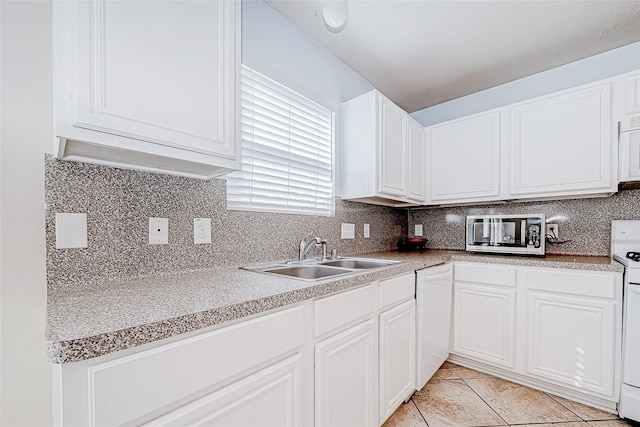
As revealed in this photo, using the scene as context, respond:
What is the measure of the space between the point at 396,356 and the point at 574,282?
4.00ft

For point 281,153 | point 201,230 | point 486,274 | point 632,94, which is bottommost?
point 486,274

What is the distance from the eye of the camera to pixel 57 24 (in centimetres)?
78

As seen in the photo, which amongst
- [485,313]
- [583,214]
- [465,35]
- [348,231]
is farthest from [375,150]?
[583,214]

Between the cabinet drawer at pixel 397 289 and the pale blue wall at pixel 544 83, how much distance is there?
1966mm

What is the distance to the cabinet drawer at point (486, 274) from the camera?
2.01 metres

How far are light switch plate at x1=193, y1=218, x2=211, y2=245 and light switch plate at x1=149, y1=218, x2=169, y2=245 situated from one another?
0.12 metres

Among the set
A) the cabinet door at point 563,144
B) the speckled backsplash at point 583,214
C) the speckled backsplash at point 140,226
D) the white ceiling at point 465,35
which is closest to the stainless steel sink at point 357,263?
the speckled backsplash at point 140,226

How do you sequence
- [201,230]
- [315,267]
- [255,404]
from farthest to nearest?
[315,267], [201,230], [255,404]

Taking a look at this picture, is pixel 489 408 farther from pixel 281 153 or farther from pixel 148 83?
pixel 148 83

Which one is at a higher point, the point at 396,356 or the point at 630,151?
the point at 630,151

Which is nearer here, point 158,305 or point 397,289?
point 158,305

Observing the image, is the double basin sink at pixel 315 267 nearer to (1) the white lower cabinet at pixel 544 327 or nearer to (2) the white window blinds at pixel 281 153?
(2) the white window blinds at pixel 281 153

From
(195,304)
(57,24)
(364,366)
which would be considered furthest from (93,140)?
(364,366)

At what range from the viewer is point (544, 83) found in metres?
2.41
